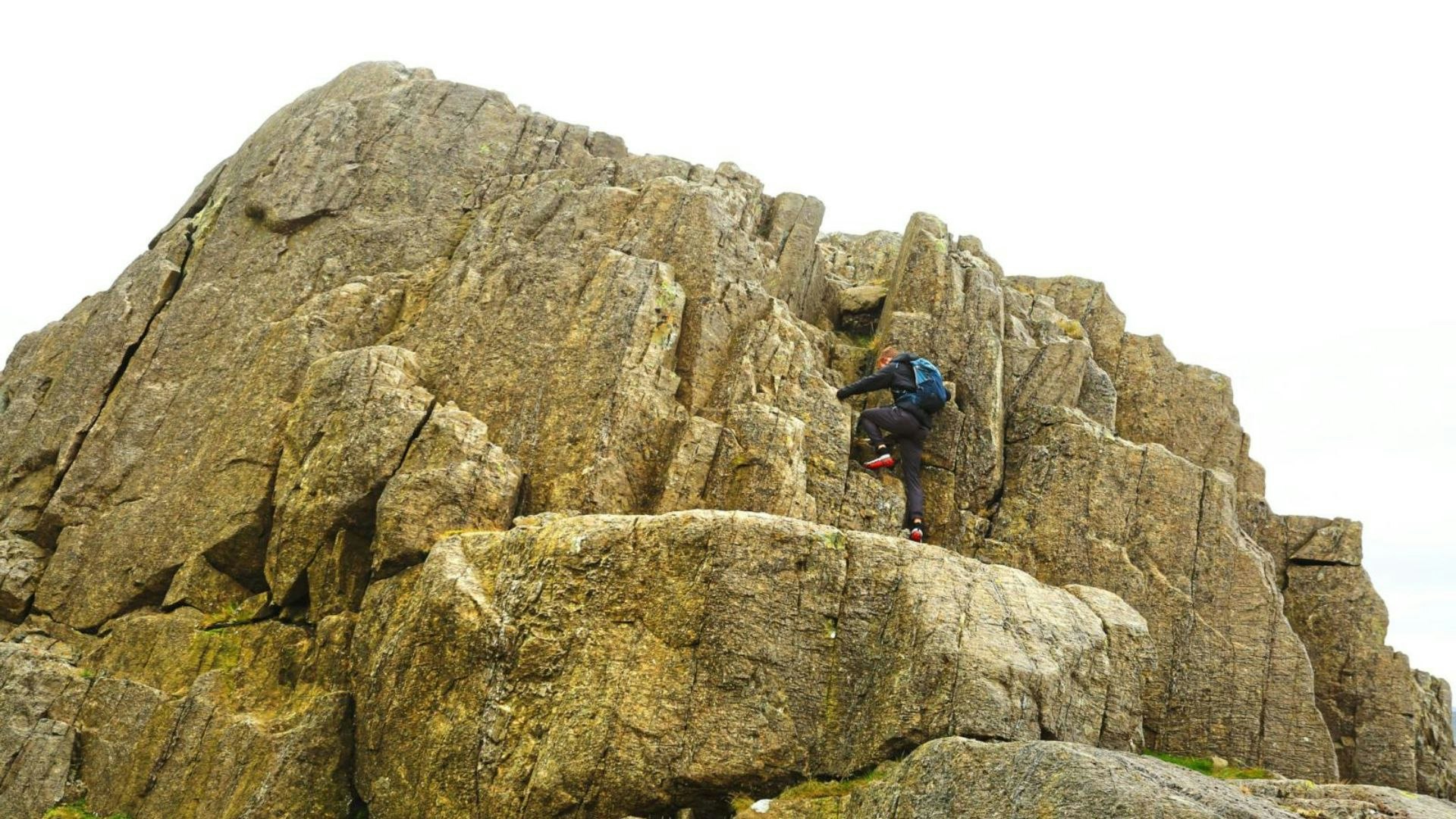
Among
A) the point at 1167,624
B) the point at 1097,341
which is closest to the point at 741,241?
the point at 1097,341

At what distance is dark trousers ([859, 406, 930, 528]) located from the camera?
110 ft

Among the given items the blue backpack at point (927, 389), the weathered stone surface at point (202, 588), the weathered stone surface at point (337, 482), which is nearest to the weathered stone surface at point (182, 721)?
the weathered stone surface at point (202, 588)

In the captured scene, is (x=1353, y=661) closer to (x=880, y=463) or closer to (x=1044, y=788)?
(x=880, y=463)

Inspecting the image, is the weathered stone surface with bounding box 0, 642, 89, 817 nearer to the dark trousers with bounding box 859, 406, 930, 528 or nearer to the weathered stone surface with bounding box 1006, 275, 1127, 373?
the dark trousers with bounding box 859, 406, 930, 528

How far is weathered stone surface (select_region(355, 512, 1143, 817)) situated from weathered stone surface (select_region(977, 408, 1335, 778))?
6.82 meters

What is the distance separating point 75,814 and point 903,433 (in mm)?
24829

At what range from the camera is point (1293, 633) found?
106ft

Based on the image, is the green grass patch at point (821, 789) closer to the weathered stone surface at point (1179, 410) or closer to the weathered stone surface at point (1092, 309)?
the weathered stone surface at point (1179, 410)

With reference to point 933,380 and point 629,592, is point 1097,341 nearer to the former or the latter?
point 933,380

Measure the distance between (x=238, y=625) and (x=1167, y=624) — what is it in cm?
2694

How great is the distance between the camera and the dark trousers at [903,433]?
3341 cm

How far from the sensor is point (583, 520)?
25812 mm

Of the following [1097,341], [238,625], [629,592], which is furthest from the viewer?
[1097,341]

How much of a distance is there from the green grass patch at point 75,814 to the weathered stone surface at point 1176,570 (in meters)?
25.0
